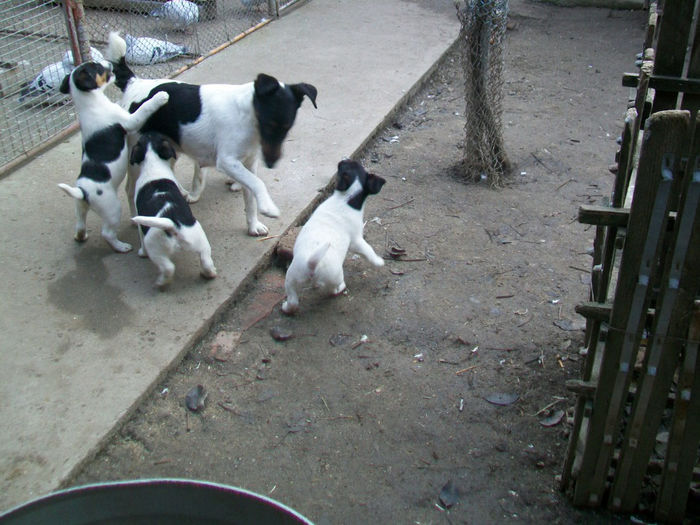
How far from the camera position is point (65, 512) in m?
2.05

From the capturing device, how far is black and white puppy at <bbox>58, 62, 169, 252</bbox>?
156 inches

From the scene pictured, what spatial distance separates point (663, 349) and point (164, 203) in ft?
8.55

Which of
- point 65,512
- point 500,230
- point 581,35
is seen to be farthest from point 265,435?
point 581,35

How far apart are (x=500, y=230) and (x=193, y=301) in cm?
231

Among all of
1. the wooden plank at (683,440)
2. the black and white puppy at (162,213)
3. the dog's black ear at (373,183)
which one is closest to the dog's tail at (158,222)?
the black and white puppy at (162,213)

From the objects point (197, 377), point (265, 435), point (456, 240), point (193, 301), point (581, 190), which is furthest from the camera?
point (581, 190)

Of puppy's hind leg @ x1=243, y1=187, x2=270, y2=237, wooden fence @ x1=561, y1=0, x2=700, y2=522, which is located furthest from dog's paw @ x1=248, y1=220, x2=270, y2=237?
A: wooden fence @ x1=561, y1=0, x2=700, y2=522

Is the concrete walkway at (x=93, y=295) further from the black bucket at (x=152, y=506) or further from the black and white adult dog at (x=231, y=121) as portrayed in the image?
the black bucket at (x=152, y=506)

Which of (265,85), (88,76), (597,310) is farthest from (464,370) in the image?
(88,76)

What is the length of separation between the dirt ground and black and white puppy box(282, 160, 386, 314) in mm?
210

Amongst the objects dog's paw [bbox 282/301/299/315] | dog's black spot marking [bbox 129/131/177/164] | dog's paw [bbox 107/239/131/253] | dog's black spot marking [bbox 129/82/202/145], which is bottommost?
dog's paw [bbox 282/301/299/315]

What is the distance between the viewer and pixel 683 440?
8.22 feet

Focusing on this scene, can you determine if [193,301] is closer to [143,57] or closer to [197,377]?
[197,377]

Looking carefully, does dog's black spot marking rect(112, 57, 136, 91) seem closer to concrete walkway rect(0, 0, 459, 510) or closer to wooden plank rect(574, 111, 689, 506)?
concrete walkway rect(0, 0, 459, 510)
